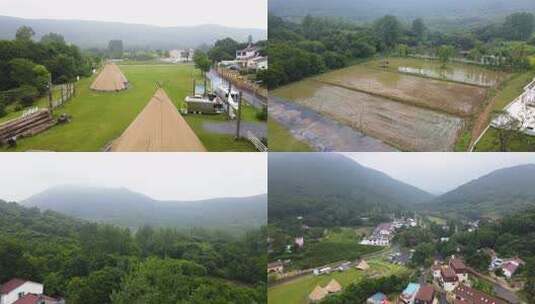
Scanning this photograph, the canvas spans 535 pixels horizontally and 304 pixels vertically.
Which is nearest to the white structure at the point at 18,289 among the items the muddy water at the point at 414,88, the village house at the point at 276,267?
the village house at the point at 276,267

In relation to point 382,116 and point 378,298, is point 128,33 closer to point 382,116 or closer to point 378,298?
point 382,116

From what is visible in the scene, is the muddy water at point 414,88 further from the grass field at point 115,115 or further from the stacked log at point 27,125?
the stacked log at point 27,125

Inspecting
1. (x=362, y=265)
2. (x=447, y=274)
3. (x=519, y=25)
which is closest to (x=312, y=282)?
(x=362, y=265)

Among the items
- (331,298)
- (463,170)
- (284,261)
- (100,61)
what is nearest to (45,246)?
(100,61)

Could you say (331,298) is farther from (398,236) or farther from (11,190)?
(11,190)

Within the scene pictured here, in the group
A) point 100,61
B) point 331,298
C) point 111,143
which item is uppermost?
point 100,61

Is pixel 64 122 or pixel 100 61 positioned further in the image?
pixel 100 61
